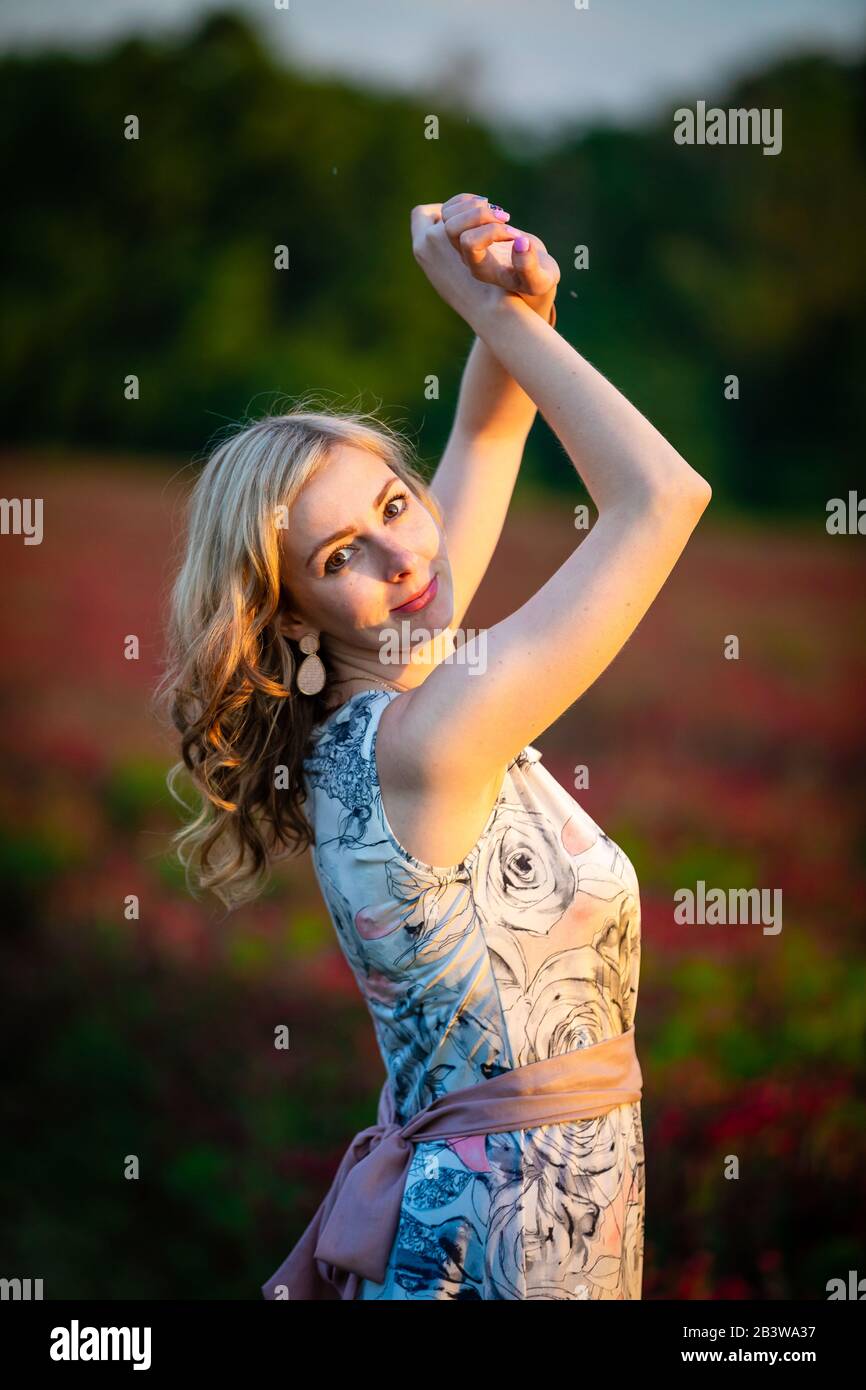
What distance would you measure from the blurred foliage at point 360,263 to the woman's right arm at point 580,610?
17.8 feet

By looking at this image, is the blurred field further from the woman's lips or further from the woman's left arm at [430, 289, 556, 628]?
the woman's lips

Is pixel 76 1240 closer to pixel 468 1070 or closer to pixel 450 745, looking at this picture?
pixel 468 1070

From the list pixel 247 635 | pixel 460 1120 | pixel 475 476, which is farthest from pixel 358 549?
pixel 460 1120

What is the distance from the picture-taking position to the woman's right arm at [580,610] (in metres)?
1.60

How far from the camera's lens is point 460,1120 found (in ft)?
6.00

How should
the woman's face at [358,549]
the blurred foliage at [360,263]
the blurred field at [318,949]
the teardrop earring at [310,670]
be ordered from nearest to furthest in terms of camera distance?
the woman's face at [358,549]
the teardrop earring at [310,670]
the blurred field at [318,949]
the blurred foliage at [360,263]

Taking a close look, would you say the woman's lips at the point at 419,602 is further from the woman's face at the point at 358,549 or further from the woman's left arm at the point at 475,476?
the woman's left arm at the point at 475,476

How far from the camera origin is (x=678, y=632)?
6273 mm

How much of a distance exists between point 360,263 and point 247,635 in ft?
20.2

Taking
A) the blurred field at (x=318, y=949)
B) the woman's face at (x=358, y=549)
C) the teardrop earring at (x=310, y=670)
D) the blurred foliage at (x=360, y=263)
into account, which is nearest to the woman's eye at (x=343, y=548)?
the woman's face at (x=358, y=549)

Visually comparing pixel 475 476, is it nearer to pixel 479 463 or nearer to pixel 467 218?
pixel 479 463

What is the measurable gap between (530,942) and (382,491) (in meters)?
0.68

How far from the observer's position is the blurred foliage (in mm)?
7137

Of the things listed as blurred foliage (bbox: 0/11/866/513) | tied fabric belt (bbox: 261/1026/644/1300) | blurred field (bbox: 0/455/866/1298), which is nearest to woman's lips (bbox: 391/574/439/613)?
tied fabric belt (bbox: 261/1026/644/1300)
